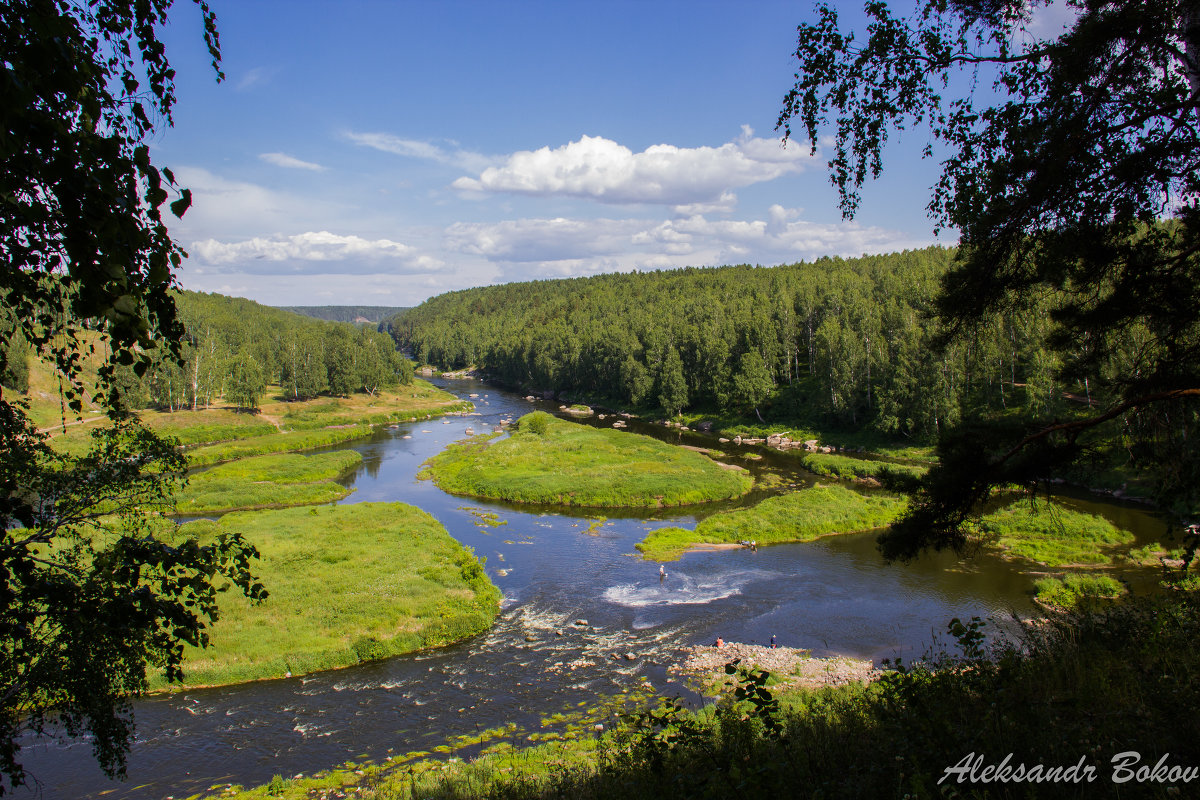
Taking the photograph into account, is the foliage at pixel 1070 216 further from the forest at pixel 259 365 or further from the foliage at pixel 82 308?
the forest at pixel 259 365

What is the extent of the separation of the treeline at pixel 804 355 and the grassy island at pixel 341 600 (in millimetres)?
21033

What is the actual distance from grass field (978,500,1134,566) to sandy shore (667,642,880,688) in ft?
41.6

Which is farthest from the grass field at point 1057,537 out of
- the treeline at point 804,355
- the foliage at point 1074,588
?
the treeline at point 804,355

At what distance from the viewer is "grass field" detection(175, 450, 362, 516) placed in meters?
42.5

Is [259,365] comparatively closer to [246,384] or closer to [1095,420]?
[246,384]

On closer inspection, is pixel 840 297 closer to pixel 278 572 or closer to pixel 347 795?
pixel 278 572

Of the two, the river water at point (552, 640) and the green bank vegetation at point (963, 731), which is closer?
the green bank vegetation at point (963, 731)

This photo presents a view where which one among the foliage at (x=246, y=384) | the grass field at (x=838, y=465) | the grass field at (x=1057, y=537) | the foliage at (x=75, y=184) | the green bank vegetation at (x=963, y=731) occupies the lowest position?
the grass field at (x=1057, y=537)

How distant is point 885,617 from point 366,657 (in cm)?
1938

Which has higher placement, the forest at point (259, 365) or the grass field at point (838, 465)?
the forest at point (259, 365)

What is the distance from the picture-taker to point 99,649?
5.59 metres

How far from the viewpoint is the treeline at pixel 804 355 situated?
56125 mm

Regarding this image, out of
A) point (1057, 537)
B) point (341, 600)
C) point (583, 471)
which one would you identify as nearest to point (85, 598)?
point (341, 600)

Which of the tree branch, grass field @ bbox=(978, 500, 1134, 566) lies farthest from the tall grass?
the tree branch
